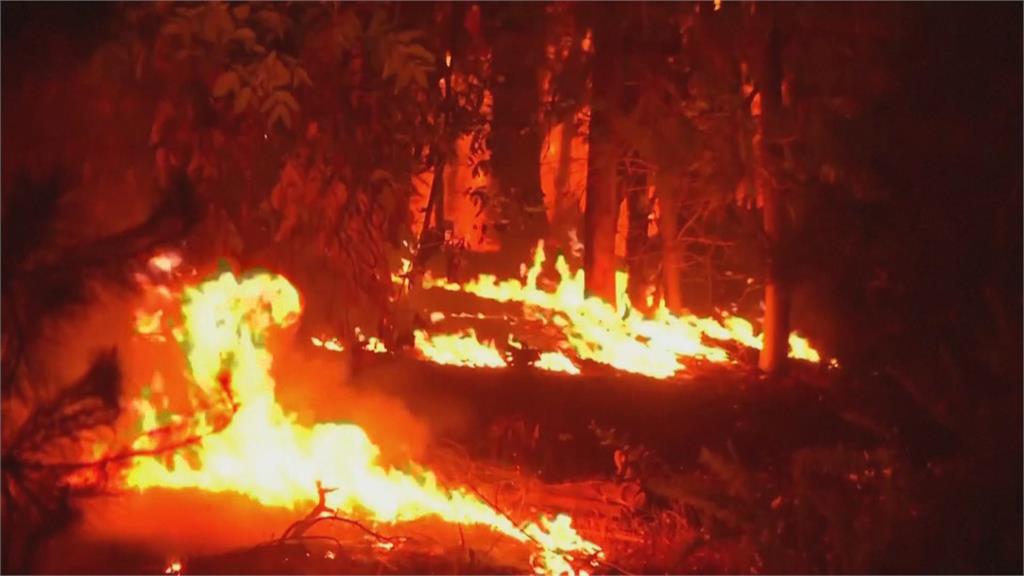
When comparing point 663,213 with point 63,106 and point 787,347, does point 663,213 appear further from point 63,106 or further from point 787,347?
point 63,106

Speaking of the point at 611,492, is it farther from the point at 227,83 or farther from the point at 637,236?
the point at 637,236

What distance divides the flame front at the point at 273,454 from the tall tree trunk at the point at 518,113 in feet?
5.61

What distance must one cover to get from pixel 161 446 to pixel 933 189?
3172 mm

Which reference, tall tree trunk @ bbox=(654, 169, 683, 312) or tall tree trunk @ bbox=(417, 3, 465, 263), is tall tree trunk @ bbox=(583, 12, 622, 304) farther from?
tall tree trunk @ bbox=(417, 3, 465, 263)

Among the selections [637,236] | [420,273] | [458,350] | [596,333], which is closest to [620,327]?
[596,333]

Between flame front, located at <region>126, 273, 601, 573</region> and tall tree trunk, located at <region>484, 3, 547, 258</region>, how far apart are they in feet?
5.61

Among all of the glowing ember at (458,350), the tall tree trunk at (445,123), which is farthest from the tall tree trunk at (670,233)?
the glowing ember at (458,350)

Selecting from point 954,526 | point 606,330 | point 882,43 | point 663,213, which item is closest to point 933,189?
point 882,43

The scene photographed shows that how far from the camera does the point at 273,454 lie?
5.48 m

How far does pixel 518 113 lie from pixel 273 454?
3746 mm

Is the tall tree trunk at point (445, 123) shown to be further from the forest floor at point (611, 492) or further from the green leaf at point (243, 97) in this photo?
the green leaf at point (243, 97)

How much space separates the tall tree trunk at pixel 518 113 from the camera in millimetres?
5547

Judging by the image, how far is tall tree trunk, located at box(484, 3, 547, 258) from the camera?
555 cm

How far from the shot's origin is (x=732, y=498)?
14.8 feet
